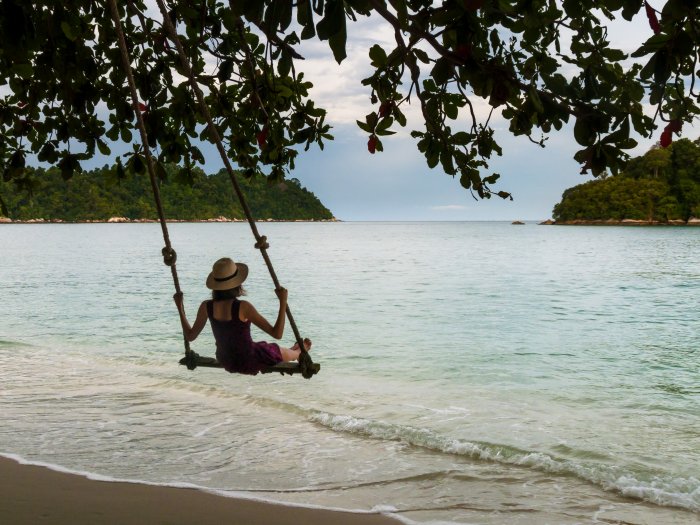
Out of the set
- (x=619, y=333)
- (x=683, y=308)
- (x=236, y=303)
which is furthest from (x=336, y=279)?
(x=236, y=303)

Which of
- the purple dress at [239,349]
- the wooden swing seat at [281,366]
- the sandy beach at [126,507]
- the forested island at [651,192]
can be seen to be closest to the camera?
the sandy beach at [126,507]

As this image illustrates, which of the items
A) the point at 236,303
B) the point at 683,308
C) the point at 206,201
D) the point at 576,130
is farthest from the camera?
the point at 206,201

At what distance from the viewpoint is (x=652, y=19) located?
2.49m

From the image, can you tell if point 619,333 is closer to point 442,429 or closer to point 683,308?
point 683,308

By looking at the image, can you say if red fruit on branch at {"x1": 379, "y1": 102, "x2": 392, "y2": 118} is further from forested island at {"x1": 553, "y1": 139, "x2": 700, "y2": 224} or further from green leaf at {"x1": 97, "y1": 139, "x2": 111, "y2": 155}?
forested island at {"x1": 553, "y1": 139, "x2": 700, "y2": 224}

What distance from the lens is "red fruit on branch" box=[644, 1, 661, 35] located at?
2.48 meters

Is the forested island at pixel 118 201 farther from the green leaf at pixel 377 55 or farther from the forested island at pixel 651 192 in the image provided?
the green leaf at pixel 377 55

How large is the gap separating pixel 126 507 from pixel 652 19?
176 inches

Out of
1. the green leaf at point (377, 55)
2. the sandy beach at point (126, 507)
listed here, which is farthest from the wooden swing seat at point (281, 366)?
the green leaf at point (377, 55)

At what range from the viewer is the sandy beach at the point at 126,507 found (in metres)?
4.94

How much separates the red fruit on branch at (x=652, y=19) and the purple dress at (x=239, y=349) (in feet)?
12.3

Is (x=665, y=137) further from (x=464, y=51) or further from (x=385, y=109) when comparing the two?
(x=385, y=109)

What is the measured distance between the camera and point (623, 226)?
6344 inches

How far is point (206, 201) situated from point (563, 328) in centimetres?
17474
